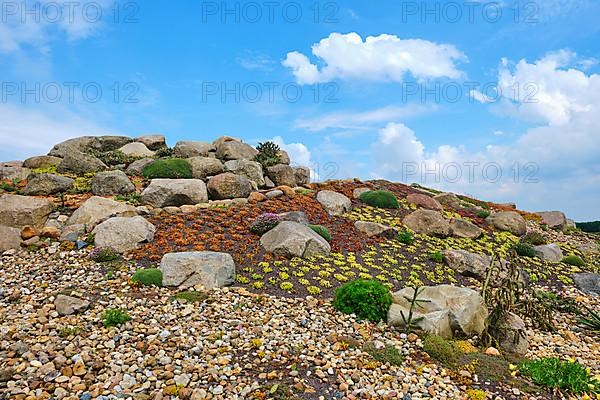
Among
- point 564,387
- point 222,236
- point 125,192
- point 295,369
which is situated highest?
point 125,192

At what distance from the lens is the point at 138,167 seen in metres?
22.2

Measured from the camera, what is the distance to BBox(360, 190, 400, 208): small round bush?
850 inches

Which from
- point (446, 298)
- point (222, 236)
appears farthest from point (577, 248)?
point (222, 236)

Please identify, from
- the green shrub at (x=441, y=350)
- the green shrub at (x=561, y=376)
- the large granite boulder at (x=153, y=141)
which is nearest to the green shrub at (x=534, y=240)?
the green shrub at (x=561, y=376)

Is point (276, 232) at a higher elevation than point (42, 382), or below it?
higher

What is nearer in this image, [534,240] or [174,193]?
[174,193]

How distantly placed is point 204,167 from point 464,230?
42.5ft

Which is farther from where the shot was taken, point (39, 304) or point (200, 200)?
point (200, 200)

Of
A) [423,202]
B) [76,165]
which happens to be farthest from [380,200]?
[76,165]

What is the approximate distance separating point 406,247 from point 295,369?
397 inches

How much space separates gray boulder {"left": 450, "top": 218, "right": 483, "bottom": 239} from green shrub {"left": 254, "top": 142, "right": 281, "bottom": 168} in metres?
10.9

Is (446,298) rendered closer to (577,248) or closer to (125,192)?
(125,192)

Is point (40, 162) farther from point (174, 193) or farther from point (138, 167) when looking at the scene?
point (174, 193)

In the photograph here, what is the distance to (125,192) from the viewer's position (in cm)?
1814
